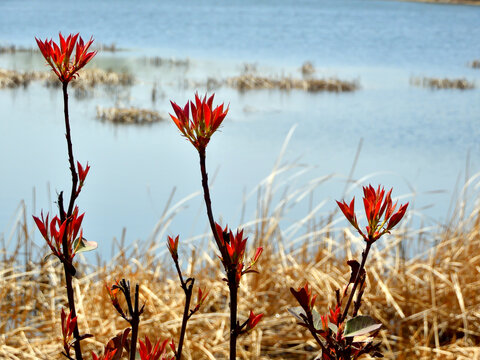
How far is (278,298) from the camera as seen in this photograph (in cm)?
189

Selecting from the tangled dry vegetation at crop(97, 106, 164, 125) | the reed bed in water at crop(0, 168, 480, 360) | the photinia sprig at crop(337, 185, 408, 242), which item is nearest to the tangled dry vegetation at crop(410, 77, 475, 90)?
the tangled dry vegetation at crop(97, 106, 164, 125)

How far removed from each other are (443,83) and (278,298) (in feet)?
19.2

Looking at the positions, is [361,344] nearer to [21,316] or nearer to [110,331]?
[110,331]

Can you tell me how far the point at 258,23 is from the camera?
12258mm

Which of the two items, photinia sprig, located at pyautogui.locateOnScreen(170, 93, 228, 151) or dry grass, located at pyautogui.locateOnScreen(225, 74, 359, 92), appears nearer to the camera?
photinia sprig, located at pyautogui.locateOnScreen(170, 93, 228, 151)

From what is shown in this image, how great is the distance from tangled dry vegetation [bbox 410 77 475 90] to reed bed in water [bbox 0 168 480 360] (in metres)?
5.03

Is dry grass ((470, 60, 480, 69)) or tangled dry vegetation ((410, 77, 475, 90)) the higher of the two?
dry grass ((470, 60, 480, 69))

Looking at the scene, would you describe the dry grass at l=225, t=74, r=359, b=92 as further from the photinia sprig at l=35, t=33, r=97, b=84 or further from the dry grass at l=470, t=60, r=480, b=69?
the photinia sprig at l=35, t=33, r=97, b=84

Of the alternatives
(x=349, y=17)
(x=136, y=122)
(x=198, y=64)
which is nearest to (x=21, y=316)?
(x=136, y=122)

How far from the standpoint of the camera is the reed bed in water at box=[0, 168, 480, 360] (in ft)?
5.42

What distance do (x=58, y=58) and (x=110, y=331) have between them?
4.04 feet

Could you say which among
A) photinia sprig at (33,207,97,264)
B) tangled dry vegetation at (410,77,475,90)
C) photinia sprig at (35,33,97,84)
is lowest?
tangled dry vegetation at (410,77,475,90)

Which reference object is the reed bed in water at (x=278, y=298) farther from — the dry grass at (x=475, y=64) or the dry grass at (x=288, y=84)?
the dry grass at (x=475, y=64)

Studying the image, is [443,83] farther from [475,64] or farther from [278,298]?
[278,298]
